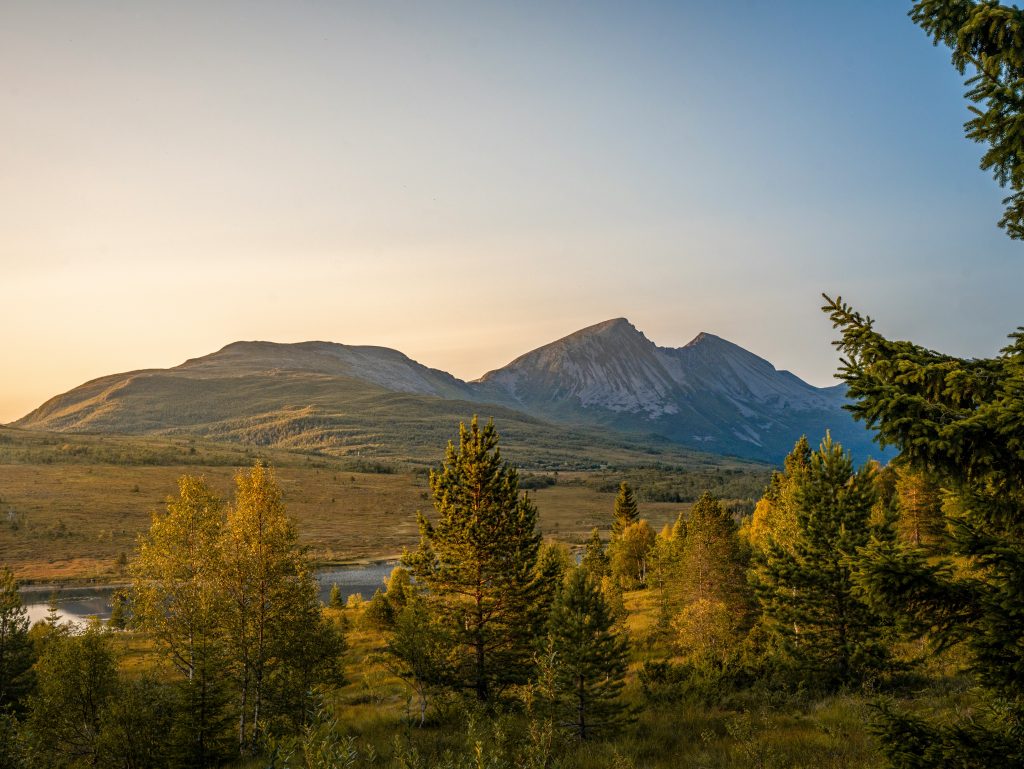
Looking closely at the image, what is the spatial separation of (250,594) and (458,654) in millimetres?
8668

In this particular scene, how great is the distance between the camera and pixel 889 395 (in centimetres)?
577

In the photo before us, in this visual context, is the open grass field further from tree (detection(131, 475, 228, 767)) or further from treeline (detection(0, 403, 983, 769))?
treeline (detection(0, 403, 983, 769))

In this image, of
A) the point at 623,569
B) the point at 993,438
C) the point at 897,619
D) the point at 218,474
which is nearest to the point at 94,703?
the point at 897,619

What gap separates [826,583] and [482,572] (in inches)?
553

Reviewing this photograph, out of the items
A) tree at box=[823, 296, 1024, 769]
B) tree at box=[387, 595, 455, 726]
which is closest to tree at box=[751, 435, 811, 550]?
tree at box=[387, 595, 455, 726]

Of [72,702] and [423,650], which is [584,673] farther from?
[72,702]

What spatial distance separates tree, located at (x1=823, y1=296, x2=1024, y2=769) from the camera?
17.5 ft

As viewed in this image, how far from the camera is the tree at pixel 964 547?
5.33 metres

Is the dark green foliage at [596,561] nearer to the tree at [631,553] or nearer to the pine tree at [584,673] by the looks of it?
the tree at [631,553]

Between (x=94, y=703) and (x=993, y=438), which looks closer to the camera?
(x=993, y=438)

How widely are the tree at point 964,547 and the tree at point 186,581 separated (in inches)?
775

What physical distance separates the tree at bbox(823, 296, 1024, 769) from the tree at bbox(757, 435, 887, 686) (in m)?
18.1

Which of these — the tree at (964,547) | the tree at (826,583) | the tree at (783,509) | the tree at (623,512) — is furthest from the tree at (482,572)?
the tree at (623,512)

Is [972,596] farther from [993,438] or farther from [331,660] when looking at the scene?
[331,660]
